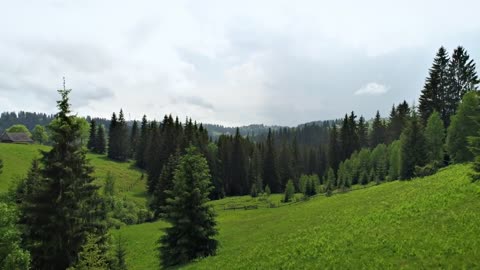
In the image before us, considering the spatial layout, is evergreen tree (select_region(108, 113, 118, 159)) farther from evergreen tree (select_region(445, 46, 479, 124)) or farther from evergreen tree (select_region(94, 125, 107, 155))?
evergreen tree (select_region(445, 46, 479, 124))

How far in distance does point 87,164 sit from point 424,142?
4588 centimetres

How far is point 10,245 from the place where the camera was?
2445 cm

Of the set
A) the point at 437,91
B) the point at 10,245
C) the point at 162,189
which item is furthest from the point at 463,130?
the point at 10,245

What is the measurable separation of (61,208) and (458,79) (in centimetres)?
7370

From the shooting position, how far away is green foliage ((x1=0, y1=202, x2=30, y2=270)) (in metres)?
22.9

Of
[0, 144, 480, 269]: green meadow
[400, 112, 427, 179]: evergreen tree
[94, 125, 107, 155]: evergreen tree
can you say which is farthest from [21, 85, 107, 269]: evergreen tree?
[94, 125, 107, 155]: evergreen tree

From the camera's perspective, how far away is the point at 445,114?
71125 mm

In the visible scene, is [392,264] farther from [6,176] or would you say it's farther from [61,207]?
[6,176]

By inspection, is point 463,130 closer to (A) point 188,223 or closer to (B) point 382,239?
(B) point 382,239

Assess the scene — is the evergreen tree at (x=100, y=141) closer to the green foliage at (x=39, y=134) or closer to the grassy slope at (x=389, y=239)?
the green foliage at (x=39, y=134)

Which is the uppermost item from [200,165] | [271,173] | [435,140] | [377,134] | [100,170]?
[377,134]

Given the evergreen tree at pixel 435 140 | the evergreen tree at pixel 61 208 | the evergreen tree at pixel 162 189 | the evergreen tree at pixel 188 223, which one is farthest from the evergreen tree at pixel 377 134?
the evergreen tree at pixel 61 208

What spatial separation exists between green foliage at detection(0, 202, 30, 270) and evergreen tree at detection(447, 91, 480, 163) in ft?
156

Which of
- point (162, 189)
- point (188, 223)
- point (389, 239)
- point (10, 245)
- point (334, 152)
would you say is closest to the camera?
point (389, 239)
